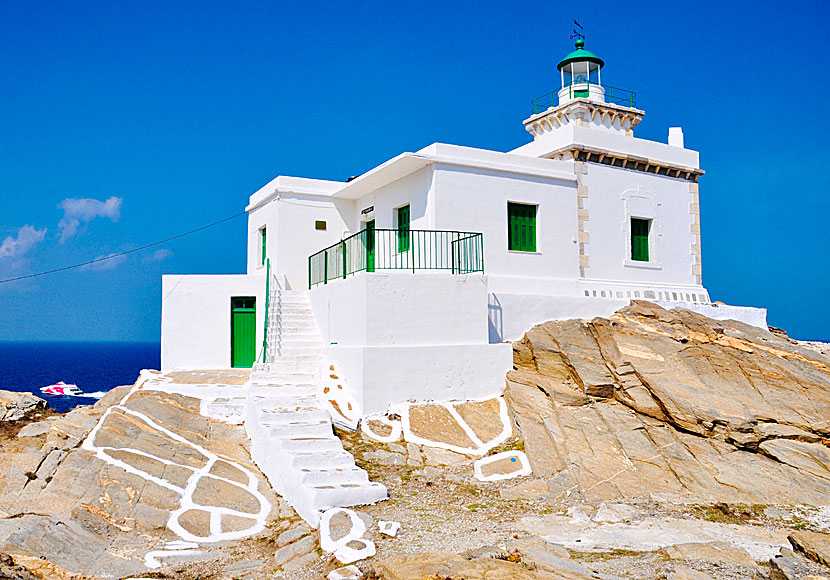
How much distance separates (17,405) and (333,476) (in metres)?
14.1

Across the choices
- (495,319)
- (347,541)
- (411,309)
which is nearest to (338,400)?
(411,309)

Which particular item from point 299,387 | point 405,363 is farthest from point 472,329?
point 299,387

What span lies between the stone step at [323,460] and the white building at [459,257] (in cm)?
208

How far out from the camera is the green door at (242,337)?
19156 mm

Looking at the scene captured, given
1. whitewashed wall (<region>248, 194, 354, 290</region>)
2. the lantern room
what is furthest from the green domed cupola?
whitewashed wall (<region>248, 194, 354, 290</region>)

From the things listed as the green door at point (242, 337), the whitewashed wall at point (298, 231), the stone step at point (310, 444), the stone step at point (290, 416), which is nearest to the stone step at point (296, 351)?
the green door at point (242, 337)

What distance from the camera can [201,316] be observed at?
19.0 m

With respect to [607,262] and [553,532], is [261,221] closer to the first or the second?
[607,262]

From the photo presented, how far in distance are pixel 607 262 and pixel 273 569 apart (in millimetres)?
13385

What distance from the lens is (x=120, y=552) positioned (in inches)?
364

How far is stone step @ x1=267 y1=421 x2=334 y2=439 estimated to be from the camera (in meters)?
11.9

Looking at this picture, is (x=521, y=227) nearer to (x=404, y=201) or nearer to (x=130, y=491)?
(x=404, y=201)

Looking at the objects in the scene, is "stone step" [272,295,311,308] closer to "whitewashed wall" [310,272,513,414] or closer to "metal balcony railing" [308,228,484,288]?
"metal balcony railing" [308,228,484,288]

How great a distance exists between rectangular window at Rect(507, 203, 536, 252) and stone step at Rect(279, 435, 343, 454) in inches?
307
